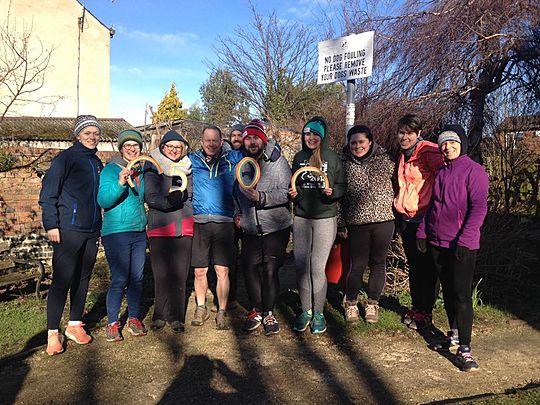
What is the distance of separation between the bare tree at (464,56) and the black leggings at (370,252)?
2160 mm

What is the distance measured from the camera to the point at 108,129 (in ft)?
46.4

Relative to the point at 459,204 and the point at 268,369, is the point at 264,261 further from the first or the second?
the point at 459,204

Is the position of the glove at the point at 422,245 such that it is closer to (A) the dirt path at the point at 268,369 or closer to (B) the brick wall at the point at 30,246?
(A) the dirt path at the point at 268,369

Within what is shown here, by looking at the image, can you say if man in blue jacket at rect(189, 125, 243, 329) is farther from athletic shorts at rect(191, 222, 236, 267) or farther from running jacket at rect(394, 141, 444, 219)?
running jacket at rect(394, 141, 444, 219)

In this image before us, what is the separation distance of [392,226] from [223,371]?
6.90ft

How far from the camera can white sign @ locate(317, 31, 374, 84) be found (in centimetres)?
500

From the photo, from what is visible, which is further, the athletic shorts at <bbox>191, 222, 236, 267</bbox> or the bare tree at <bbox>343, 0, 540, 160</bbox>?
the bare tree at <bbox>343, 0, 540, 160</bbox>

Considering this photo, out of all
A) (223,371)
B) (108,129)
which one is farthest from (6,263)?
(108,129)

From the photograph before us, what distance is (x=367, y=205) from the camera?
4.62 m

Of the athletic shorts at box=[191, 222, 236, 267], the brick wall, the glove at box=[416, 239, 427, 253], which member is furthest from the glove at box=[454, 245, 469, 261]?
the brick wall

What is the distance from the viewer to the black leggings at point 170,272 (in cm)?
461

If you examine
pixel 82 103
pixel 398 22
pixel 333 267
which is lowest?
pixel 333 267

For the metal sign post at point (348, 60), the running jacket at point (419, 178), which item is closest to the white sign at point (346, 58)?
the metal sign post at point (348, 60)

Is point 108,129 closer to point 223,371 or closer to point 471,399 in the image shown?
point 223,371
